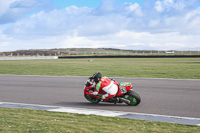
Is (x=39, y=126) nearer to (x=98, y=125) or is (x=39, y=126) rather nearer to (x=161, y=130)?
(x=98, y=125)

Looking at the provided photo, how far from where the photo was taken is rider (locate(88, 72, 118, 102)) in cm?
864

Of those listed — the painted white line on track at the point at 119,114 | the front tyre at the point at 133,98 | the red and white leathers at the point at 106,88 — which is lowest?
the painted white line on track at the point at 119,114

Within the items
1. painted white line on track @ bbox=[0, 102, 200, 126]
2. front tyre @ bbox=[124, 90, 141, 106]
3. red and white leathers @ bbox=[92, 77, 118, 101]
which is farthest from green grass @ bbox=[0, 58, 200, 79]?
painted white line on track @ bbox=[0, 102, 200, 126]

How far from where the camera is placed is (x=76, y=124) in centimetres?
620

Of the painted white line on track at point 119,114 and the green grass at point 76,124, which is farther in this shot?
the painted white line on track at point 119,114

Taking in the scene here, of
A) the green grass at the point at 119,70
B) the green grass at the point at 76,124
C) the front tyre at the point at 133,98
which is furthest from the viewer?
the green grass at the point at 119,70

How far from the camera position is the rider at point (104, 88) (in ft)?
28.4

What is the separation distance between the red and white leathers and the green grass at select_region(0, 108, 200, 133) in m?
1.61

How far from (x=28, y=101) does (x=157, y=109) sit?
4549 millimetres

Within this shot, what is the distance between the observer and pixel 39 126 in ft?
19.5

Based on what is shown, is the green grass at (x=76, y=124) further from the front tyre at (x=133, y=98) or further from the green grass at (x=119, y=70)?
the green grass at (x=119, y=70)

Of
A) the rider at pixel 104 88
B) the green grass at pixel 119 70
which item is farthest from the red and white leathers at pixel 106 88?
the green grass at pixel 119 70

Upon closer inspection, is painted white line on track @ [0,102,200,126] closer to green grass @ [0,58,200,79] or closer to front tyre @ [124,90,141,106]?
front tyre @ [124,90,141,106]

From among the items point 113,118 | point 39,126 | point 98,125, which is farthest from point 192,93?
point 39,126
